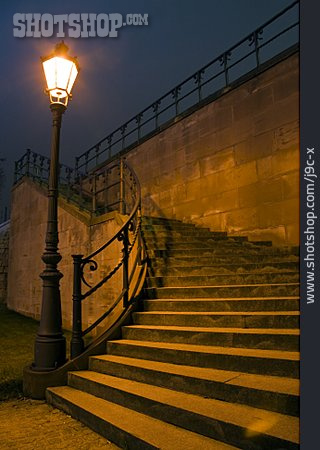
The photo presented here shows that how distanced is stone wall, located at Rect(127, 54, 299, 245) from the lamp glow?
177 inches

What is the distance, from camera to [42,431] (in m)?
3.44

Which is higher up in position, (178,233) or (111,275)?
(178,233)

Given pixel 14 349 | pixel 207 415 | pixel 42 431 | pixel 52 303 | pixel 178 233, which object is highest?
pixel 178 233

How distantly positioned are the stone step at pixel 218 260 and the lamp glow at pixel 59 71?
296 centimetres

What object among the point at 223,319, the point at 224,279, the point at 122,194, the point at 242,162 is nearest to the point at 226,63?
the point at 242,162

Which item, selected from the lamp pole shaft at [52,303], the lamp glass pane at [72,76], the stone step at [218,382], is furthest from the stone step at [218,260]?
the lamp glass pane at [72,76]

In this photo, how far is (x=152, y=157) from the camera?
38.6ft

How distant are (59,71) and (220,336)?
3891 millimetres

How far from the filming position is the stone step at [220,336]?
345 cm

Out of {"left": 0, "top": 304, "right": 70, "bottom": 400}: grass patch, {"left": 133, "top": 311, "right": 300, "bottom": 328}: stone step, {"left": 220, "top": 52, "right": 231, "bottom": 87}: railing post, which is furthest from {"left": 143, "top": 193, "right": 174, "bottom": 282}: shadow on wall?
{"left": 220, "top": 52, "right": 231, "bottom": 87}: railing post

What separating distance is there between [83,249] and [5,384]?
176 inches

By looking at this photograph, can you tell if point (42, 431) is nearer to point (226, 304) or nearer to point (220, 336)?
point (220, 336)

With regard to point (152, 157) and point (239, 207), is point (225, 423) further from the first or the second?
point (152, 157)

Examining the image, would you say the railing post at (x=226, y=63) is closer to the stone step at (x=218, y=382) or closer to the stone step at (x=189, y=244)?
the stone step at (x=189, y=244)
